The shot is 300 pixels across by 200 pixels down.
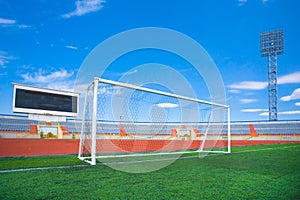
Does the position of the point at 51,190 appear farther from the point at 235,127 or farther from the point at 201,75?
the point at 235,127

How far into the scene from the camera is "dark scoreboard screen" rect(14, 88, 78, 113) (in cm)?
1546

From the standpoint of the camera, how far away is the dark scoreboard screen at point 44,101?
15.5 meters

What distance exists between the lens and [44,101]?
16938mm

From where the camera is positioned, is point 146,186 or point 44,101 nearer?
point 146,186

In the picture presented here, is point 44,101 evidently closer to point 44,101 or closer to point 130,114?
point 44,101

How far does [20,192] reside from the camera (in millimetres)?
2594

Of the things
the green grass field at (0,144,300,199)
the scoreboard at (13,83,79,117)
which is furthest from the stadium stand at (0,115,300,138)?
the green grass field at (0,144,300,199)

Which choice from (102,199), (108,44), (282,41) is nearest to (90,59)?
(108,44)

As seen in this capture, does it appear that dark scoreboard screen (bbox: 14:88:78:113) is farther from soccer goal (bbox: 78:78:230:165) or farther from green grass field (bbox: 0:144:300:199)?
green grass field (bbox: 0:144:300:199)

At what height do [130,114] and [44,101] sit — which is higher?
[44,101]

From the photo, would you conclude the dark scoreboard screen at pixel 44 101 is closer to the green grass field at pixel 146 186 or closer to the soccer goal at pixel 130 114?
the soccer goal at pixel 130 114

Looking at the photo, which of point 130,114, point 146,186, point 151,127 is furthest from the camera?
point 151,127

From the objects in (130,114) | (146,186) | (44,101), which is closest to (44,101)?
(44,101)

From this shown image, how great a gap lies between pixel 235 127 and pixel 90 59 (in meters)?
26.5
